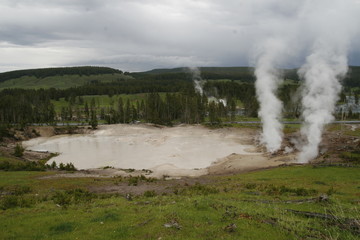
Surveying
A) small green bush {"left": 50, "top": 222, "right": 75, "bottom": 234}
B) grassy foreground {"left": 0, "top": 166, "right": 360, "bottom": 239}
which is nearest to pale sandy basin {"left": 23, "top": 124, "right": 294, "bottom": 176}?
grassy foreground {"left": 0, "top": 166, "right": 360, "bottom": 239}

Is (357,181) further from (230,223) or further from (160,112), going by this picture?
(160,112)

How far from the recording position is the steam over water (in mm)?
62562

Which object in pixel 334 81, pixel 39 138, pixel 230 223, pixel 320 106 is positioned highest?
pixel 334 81

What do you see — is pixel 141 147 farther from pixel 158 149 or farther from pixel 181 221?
pixel 181 221

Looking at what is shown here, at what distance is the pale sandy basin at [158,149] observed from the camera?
188ft

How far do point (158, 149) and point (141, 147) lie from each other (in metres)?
7.45

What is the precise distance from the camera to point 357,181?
111ft

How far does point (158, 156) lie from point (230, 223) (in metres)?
52.7

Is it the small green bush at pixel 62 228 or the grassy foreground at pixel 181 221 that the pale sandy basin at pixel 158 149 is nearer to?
the grassy foreground at pixel 181 221

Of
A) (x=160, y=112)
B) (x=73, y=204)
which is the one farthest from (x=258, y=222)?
(x=160, y=112)

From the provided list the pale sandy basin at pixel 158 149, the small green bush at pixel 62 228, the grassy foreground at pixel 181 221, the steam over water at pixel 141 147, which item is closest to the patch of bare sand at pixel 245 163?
the pale sandy basin at pixel 158 149

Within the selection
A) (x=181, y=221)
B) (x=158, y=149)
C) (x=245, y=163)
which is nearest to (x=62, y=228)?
(x=181, y=221)

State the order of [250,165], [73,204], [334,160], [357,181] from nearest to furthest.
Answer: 1. [73,204]
2. [357,181]
3. [334,160]
4. [250,165]

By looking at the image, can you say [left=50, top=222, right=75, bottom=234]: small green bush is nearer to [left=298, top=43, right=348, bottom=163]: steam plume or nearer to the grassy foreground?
the grassy foreground
